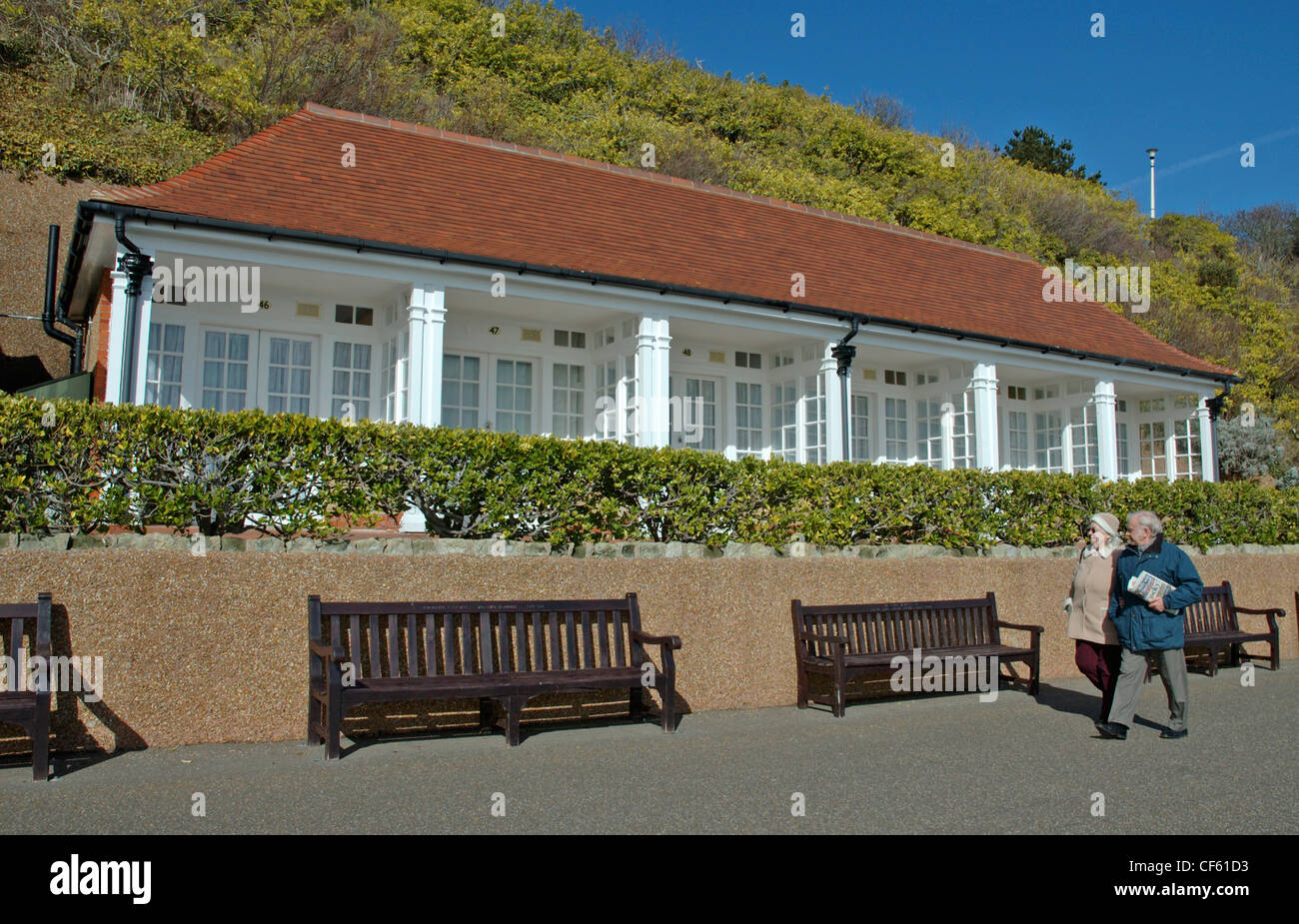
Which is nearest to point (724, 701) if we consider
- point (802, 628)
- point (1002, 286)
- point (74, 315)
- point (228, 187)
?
point (802, 628)

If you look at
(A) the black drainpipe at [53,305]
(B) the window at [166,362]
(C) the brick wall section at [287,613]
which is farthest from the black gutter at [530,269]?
(C) the brick wall section at [287,613]

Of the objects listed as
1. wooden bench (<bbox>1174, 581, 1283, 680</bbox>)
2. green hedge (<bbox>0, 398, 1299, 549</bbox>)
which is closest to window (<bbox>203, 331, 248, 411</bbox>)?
green hedge (<bbox>0, 398, 1299, 549</bbox>)

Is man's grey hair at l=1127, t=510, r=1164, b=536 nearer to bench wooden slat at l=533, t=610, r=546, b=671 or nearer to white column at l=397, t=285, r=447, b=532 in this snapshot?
bench wooden slat at l=533, t=610, r=546, b=671

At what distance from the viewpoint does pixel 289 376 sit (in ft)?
41.1

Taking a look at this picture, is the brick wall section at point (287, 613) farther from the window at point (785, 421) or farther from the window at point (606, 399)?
the window at point (785, 421)

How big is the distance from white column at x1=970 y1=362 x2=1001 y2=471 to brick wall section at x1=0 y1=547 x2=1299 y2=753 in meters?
7.01

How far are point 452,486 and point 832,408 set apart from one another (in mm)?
7659

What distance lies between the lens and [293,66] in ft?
84.7

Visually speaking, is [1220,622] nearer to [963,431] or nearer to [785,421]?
[963,431]

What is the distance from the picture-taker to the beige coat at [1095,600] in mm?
7344

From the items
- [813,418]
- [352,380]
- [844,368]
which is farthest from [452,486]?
[813,418]

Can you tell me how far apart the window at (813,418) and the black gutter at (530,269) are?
46.8 inches

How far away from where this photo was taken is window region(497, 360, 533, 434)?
13.7 metres
